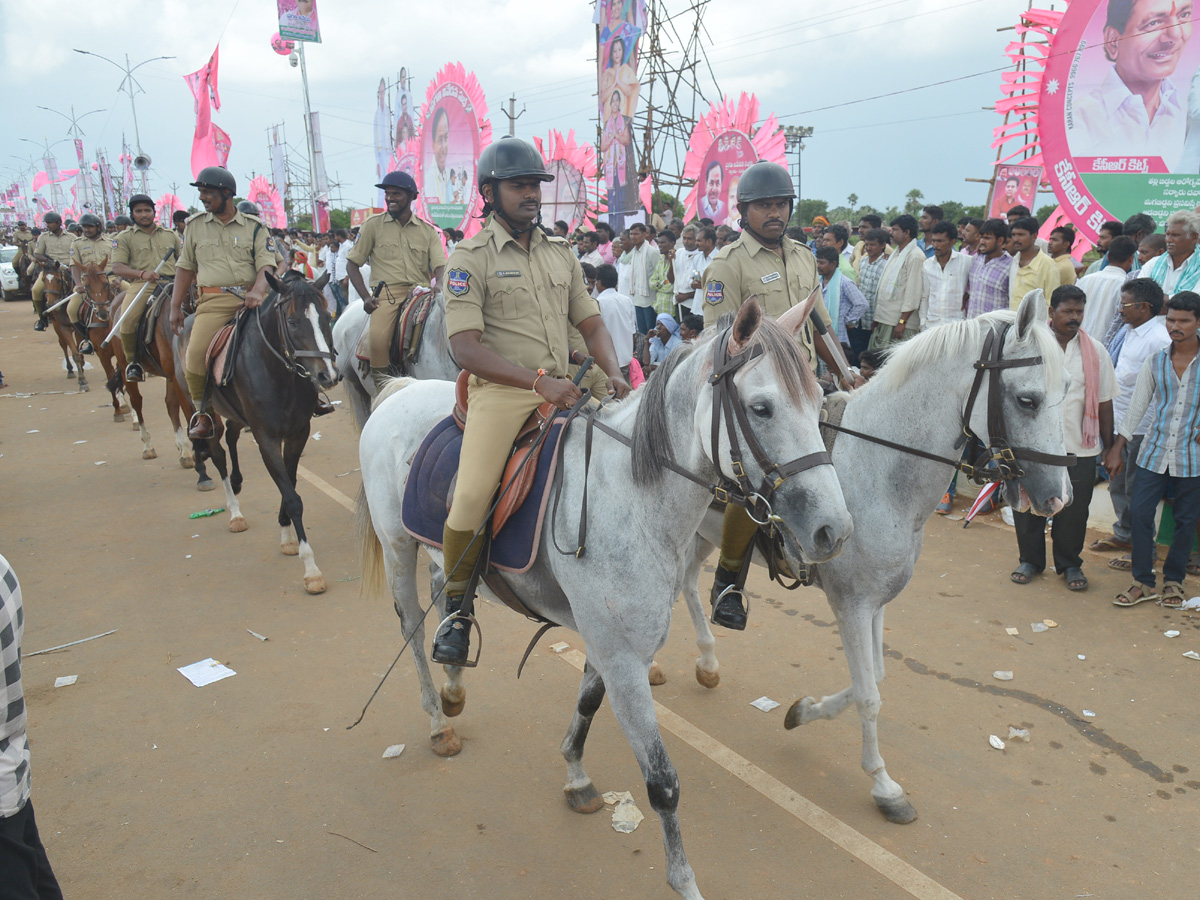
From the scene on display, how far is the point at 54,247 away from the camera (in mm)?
15555

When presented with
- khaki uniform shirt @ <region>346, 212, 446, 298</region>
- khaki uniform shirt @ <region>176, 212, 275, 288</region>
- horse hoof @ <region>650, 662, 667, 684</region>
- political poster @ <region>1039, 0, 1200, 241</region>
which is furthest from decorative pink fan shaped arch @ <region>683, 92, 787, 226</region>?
horse hoof @ <region>650, 662, 667, 684</region>

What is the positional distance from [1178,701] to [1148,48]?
5.98m

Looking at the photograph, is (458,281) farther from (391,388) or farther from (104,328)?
(104,328)

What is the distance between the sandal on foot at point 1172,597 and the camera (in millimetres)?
5141

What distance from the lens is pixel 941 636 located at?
4840mm

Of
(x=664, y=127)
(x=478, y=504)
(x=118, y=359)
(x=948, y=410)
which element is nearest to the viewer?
(x=478, y=504)

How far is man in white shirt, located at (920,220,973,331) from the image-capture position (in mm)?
7836

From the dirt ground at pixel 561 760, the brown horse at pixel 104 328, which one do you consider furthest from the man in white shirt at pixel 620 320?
the brown horse at pixel 104 328

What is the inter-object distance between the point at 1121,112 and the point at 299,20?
949 inches

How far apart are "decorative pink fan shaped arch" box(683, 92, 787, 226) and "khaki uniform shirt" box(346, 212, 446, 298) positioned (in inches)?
264

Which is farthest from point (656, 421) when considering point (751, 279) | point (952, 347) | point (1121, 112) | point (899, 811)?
point (1121, 112)

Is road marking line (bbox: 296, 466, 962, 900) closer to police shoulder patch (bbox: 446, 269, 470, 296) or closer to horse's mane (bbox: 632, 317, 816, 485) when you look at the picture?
horse's mane (bbox: 632, 317, 816, 485)

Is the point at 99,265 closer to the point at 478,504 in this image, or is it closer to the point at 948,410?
the point at 478,504

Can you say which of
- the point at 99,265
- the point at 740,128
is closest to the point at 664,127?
the point at 740,128
